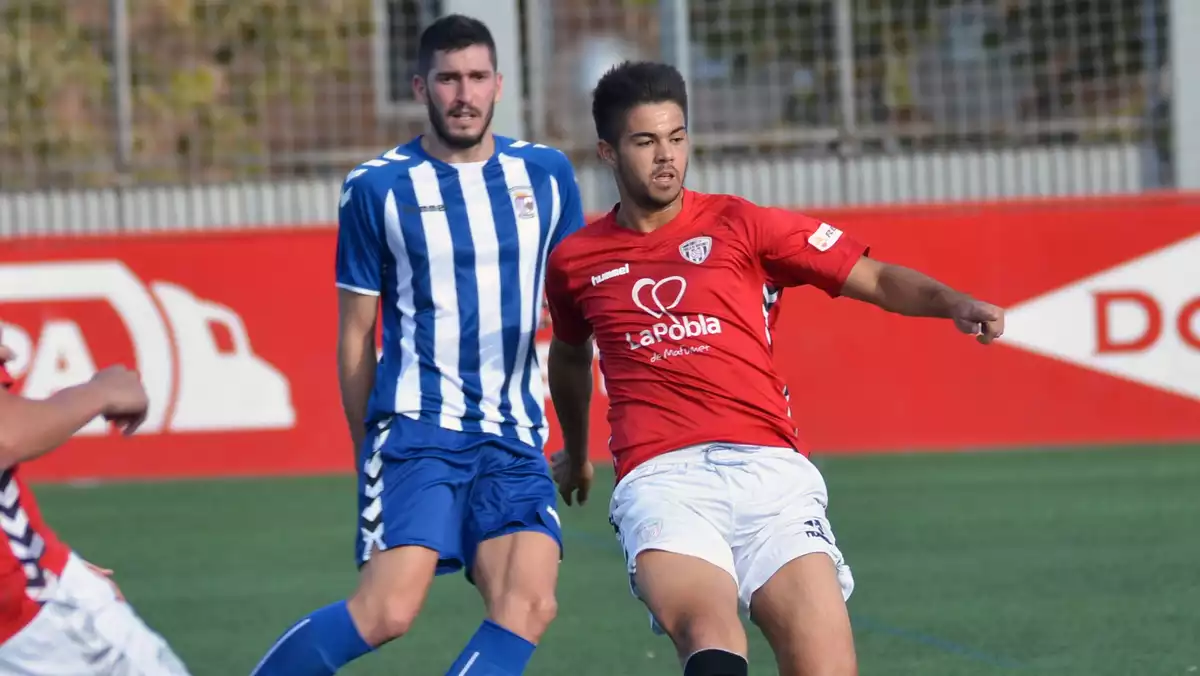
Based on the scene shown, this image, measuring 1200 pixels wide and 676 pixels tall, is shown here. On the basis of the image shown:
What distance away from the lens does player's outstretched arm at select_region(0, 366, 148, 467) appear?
3.34 meters

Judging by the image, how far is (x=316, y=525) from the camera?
391 inches

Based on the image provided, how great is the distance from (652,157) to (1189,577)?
3791 millimetres

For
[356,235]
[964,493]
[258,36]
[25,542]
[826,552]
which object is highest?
[258,36]

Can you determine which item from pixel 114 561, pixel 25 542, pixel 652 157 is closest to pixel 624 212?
pixel 652 157

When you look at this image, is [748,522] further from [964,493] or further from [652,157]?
[964,493]

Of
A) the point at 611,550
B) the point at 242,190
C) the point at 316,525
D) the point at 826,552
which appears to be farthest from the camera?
the point at 242,190

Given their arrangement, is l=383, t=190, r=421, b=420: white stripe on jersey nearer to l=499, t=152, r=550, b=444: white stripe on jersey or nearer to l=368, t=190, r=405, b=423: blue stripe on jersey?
l=368, t=190, r=405, b=423: blue stripe on jersey

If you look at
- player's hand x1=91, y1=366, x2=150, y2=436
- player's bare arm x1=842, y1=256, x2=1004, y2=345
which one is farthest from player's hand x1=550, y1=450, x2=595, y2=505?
player's hand x1=91, y1=366, x2=150, y2=436

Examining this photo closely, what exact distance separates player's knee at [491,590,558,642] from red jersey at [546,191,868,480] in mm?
422

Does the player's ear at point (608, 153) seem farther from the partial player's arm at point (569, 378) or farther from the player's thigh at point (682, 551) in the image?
the player's thigh at point (682, 551)

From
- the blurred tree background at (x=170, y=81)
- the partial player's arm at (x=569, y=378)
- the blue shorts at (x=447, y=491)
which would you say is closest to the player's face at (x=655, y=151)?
the partial player's arm at (x=569, y=378)

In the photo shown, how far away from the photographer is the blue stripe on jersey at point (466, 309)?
5141 mm

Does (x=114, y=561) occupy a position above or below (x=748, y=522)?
below

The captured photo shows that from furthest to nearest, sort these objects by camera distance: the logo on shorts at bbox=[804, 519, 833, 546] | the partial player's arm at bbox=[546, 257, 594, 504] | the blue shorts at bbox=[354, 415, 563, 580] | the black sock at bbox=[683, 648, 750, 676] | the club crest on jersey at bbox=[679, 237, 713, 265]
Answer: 1. the partial player's arm at bbox=[546, 257, 594, 504]
2. the blue shorts at bbox=[354, 415, 563, 580]
3. the club crest on jersey at bbox=[679, 237, 713, 265]
4. the logo on shorts at bbox=[804, 519, 833, 546]
5. the black sock at bbox=[683, 648, 750, 676]
